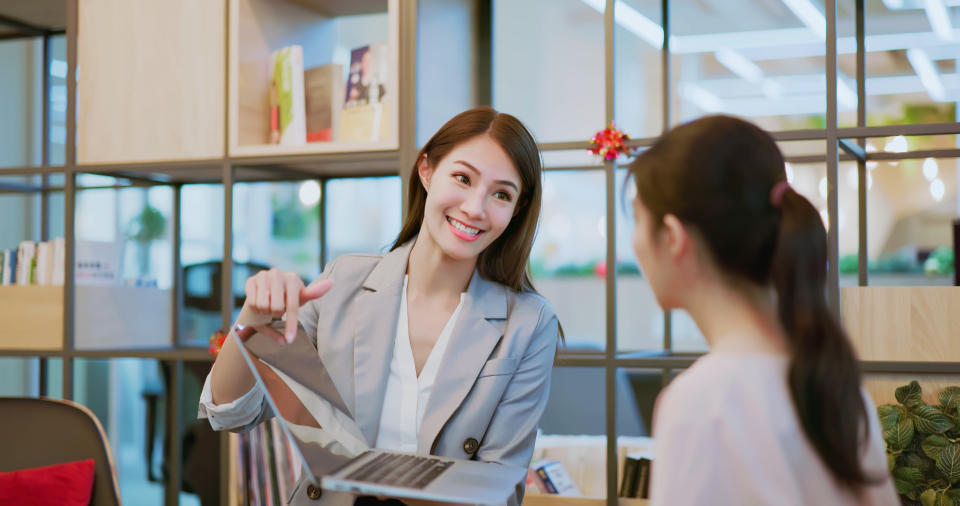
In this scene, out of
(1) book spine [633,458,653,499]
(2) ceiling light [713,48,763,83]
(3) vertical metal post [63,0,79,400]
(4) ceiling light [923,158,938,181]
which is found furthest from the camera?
(4) ceiling light [923,158,938,181]

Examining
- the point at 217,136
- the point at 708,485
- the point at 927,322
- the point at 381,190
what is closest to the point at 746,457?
the point at 708,485

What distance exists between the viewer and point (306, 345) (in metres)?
1.52

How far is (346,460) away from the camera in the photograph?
4.27ft

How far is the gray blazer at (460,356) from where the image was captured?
1750 mm

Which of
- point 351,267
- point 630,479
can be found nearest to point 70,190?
point 351,267

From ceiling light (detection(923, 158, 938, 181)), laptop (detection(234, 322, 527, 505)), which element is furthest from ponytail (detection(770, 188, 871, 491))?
ceiling light (detection(923, 158, 938, 181))

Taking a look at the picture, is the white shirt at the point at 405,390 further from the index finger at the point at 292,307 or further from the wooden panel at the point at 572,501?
the wooden panel at the point at 572,501

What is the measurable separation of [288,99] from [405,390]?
1.13 metres

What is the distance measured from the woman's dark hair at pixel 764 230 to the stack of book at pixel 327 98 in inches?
64.6

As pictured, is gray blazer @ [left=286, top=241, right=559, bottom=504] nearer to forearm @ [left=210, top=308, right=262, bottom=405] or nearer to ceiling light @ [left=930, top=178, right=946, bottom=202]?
forearm @ [left=210, top=308, right=262, bottom=405]

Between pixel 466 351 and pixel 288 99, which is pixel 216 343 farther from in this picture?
pixel 466 351

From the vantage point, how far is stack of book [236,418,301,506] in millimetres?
2545

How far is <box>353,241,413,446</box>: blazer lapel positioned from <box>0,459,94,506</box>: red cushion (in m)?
1.02

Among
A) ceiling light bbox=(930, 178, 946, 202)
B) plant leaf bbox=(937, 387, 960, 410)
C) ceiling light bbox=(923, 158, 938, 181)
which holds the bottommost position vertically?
plant leaf bbox=(937, 387, 960, 410)
